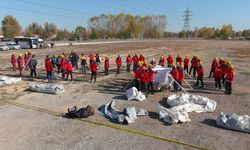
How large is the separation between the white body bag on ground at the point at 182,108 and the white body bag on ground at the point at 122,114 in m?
0.92

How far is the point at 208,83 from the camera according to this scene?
1681cm

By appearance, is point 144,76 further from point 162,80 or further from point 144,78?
point 162,80

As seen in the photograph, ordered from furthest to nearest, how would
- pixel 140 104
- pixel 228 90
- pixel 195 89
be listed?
1. pixel 195 89
2. pixel 228 90
3. pixel 140 104

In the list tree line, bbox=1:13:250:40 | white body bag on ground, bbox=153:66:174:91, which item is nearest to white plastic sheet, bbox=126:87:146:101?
white body bag on ground, bbox=153:66:174:91

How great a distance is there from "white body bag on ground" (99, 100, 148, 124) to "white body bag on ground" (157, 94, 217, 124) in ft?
3.01

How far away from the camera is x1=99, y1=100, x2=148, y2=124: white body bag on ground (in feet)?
31.5

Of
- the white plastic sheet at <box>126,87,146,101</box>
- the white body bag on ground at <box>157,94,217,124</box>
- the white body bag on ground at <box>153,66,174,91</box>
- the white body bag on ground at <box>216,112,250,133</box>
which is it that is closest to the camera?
the white body bag on ground at <box>216,112,250,133</box>

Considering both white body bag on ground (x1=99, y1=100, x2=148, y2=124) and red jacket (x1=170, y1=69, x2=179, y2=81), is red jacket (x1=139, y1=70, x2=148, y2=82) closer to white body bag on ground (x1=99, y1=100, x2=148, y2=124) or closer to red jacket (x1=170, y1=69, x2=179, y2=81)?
red jacket (x1=170, y1=69, x2=179, y2=81)

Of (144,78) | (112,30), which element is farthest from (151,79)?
(112,30)

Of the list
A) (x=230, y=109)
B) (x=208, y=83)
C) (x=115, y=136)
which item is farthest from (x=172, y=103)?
(x=208, y=83)

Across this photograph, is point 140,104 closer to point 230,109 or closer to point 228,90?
point 230,109

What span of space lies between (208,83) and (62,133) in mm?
11177

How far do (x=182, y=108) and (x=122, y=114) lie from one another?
2.55m

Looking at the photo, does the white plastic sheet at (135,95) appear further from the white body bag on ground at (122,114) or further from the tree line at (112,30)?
the tree line at (112,30)
